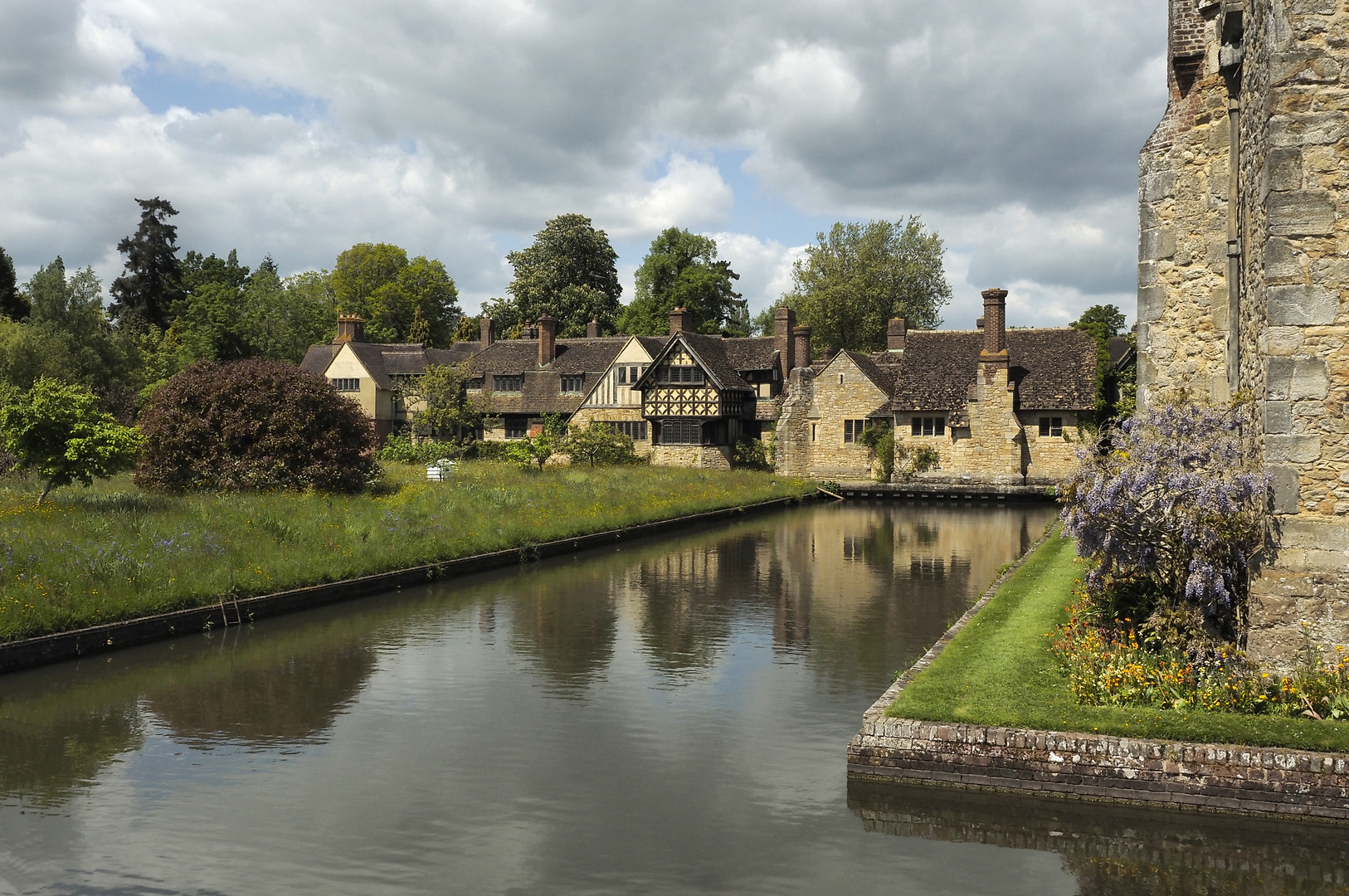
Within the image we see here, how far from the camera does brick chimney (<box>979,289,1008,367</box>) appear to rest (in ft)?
179

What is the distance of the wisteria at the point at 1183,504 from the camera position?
39.8ft

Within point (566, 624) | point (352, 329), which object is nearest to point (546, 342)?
point (352, 329)

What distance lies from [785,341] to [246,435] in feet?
123

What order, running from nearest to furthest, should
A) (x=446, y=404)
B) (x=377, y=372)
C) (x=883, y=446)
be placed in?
(x=883, y=446)
(x=446, y=404)
(x=377, y=372)

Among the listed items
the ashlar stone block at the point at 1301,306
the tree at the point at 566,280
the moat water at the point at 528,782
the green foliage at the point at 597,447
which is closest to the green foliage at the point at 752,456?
the green foliage at the point at 597,447

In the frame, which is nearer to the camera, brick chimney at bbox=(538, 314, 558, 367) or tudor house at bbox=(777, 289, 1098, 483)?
tudor house at bbox=(777, 289, 1098, 483)

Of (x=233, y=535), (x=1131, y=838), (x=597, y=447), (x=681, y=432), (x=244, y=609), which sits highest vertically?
(x=681, y=432)

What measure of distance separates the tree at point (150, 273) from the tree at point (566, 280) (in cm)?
3132

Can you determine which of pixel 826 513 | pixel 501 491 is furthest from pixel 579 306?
pixel 501 491

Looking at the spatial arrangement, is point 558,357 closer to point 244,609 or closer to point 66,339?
point 66,339

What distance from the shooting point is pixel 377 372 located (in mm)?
68188

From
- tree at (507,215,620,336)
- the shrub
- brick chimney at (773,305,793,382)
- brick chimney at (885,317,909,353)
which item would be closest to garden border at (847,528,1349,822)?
the shrub

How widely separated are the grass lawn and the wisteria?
162 cm

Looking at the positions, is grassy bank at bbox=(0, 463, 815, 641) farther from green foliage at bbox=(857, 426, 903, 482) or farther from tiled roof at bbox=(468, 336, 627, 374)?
tiled roof at bbox=(468, 336, 627, 374)
